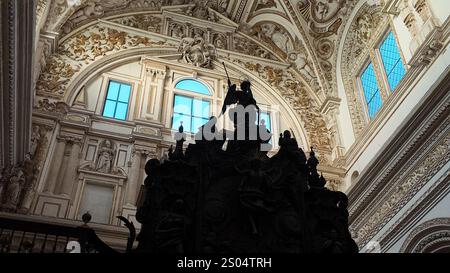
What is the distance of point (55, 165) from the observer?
10.5m

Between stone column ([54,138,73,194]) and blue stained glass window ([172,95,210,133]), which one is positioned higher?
blue stained glass window ([172,95,210,133])

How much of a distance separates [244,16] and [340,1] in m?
3.42

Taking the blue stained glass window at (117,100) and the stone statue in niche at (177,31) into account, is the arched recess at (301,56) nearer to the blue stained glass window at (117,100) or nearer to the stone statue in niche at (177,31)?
the stone statue in niche at (177,31)

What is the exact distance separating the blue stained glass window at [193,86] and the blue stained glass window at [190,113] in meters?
0.36

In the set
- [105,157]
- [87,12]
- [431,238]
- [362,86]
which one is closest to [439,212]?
[431,238]

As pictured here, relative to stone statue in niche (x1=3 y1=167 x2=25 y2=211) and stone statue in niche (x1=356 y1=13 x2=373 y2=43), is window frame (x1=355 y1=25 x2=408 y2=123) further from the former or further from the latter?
stone statue in niche (x1=3 y1=167 x2=25 y2=211)

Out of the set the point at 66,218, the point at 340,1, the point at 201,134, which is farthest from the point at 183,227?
the point at 340,1

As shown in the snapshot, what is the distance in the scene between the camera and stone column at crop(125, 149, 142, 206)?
10.5 m

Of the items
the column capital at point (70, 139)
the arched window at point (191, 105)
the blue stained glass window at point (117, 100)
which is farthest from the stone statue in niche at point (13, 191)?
the arched window at point (191, 105)

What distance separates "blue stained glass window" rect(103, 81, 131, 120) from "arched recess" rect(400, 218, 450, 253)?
7508 mm

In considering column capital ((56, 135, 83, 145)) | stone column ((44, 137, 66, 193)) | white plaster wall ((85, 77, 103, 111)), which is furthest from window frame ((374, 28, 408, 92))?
stone column ((44, 137, 66, 193))

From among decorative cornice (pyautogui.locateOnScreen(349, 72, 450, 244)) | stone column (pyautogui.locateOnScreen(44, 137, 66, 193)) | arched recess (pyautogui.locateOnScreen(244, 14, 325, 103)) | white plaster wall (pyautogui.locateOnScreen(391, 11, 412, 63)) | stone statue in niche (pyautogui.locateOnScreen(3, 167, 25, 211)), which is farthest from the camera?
arched recess (pyautogui.locateOnScreen(244, 14, 325, 103))

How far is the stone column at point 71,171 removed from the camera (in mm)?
10211
